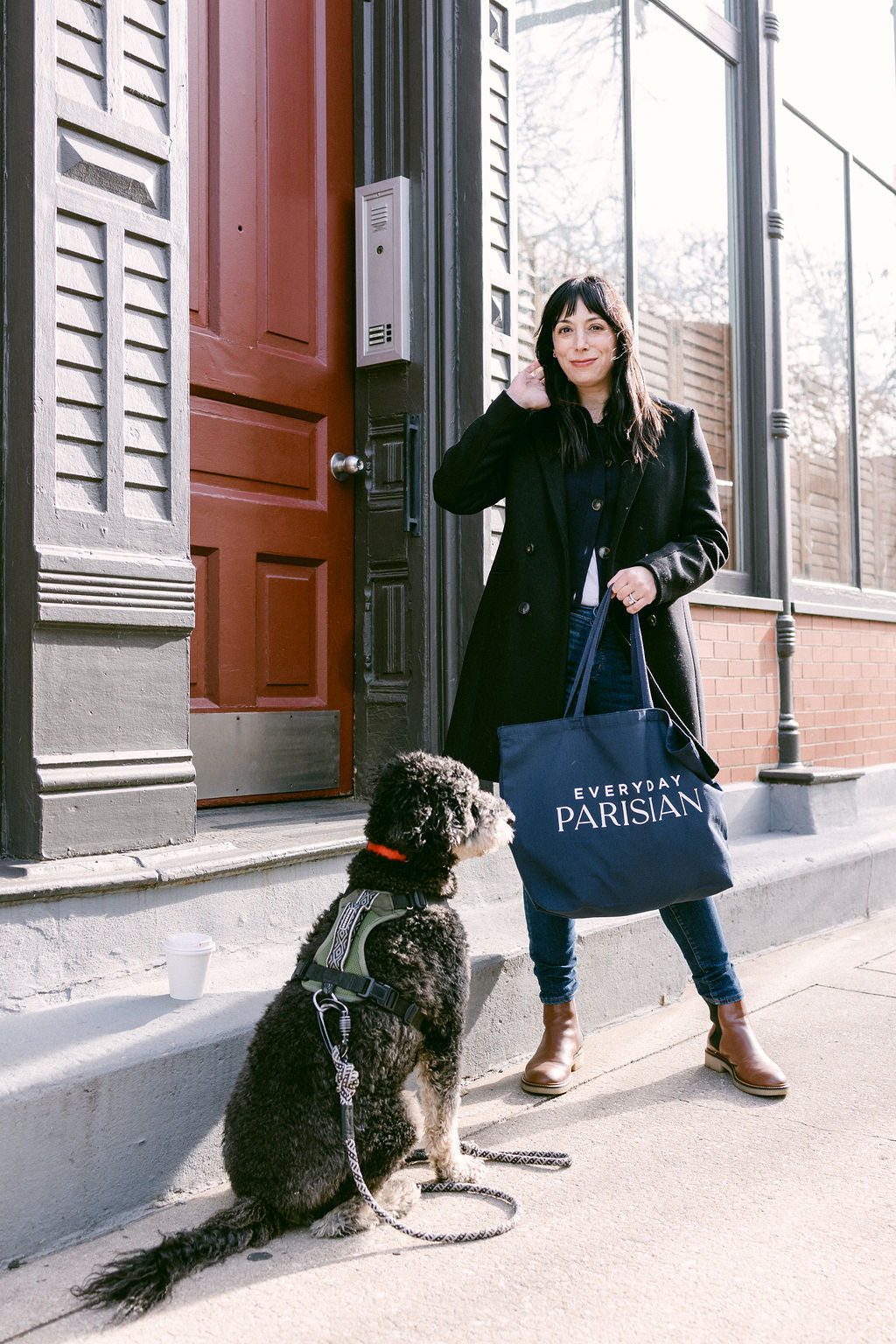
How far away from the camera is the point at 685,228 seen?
19.9 feet

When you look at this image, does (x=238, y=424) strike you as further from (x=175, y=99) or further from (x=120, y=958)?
(x=120, y=958)

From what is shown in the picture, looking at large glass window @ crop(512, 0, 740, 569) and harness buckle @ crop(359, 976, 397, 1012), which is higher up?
large glass window @ crop(512, 0, 740, 569)

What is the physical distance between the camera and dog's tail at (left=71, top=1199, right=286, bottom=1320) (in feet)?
6.52

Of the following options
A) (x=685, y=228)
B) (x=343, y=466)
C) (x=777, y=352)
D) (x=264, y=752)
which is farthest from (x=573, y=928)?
(x=685, y=228)

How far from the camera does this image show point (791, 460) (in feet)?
22.7

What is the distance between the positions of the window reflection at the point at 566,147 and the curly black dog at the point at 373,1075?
9.23ft

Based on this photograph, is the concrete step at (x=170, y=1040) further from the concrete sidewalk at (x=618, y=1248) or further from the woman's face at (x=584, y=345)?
the woman's face at (x=584, y=345)

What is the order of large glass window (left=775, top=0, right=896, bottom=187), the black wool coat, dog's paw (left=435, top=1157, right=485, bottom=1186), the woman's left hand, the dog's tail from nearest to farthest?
the dog's tail → dog's paw (left=435, top=1157, right=485, bottom=1186) → the woman's left hand → the black wool coat → large glass window (left=775, top=0, right=896, bottom=187)

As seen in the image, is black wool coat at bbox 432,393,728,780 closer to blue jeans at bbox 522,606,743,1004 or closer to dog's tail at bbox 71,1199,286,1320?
blue jeans at bbox 522,606,743,1004

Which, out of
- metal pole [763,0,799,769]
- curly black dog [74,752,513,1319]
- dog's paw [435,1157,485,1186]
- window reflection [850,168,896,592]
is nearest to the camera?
curly black dog [74,752,513,1319]

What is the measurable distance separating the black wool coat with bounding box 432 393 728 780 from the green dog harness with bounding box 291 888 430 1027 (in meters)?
0.70

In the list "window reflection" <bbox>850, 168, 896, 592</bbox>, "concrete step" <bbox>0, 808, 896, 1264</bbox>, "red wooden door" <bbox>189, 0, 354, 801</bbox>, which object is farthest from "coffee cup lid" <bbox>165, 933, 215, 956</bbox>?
"window reflection" <bbox>850, 168, 896, 592</bbox>

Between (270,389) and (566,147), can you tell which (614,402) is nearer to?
(270,389)

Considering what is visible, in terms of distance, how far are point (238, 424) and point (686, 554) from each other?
5.96 feet
